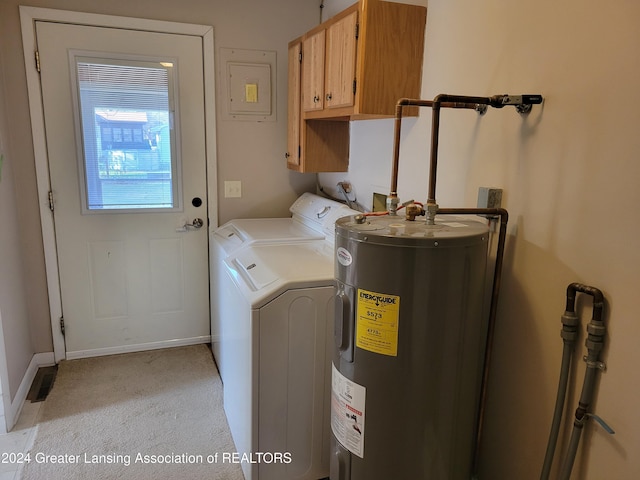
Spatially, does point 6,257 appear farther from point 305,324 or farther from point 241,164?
point 305,324

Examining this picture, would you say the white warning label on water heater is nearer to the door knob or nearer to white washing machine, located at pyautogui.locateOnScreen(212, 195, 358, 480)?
white washing machine, located at pyautogui.locateOnScreen(212, 195, 358, 480)

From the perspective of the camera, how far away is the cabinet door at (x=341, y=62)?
77.9 inches

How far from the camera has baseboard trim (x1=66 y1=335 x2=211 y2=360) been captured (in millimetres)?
3006

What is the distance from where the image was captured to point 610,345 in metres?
1.16

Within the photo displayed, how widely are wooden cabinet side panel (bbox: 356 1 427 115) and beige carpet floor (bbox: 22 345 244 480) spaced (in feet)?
5.91

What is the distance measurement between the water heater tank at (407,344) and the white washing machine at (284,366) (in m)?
0.39

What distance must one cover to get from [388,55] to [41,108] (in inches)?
82.2

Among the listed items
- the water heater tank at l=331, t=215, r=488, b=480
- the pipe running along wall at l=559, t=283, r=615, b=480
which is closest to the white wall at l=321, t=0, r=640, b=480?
the pipe running along wall at l=559, t=283, r=615, b=480

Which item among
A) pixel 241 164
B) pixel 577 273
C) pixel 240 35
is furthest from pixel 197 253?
pixel 577 273

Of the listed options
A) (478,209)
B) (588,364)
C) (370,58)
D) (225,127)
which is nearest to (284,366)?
(478,209)

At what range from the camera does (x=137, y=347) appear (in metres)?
3.12

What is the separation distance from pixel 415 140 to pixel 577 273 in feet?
3.27

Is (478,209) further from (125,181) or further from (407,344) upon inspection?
(125,181)

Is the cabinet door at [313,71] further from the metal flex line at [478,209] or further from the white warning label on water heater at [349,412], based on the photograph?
the white warning label on water heater at [349,412]
